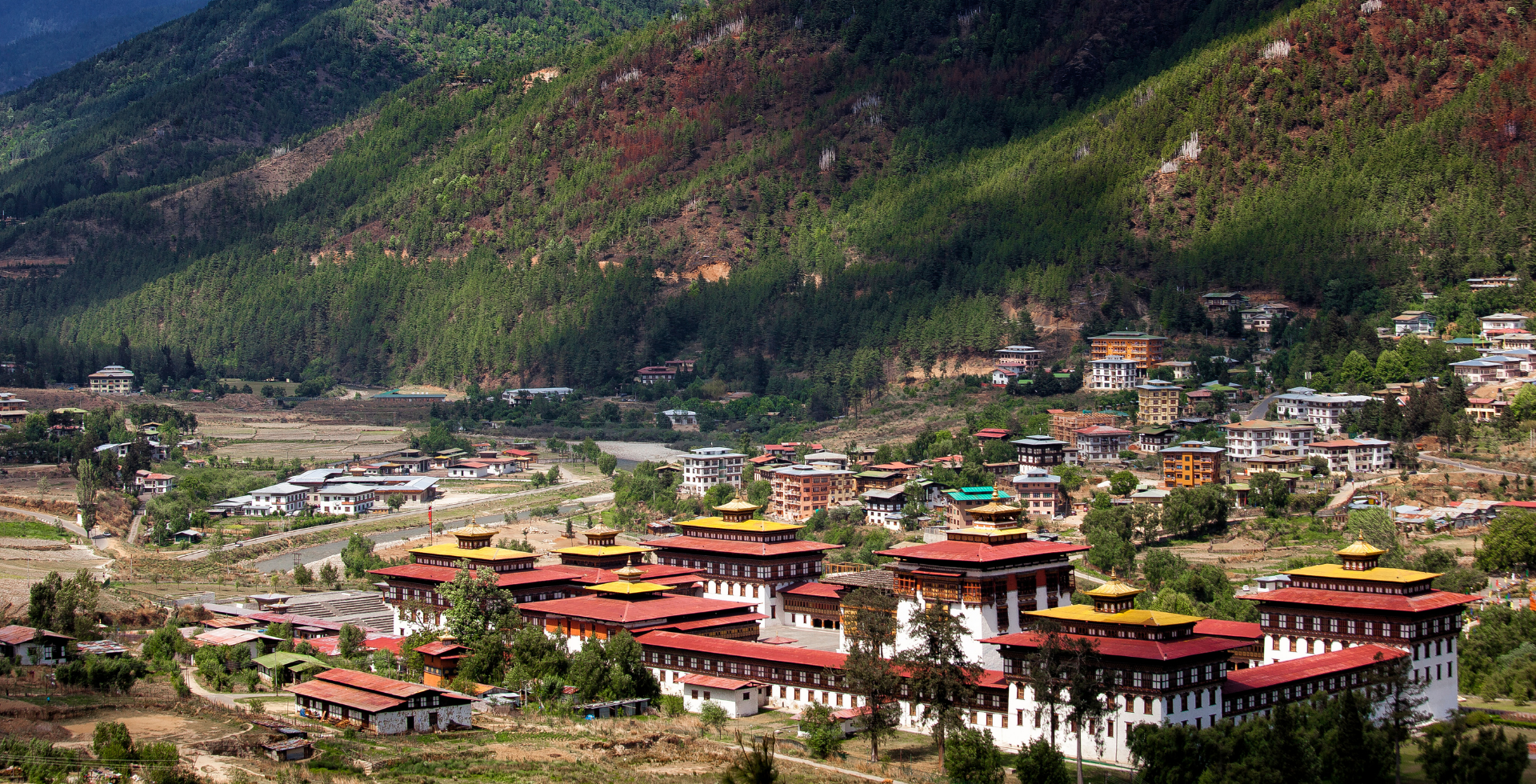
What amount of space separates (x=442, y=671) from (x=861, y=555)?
Answer: 33.6 metres

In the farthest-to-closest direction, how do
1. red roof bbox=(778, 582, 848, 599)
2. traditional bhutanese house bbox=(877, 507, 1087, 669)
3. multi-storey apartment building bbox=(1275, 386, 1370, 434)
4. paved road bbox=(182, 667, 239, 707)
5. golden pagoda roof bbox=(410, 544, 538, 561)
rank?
1. multi-storey apartment building bbox=(1275, 386, 1370, 434)
2. golden pagoda roof bbox=(410, 544, 538, 561)
3. red roof bbox=(778, 582, 848, 599)
4. traditional bhutanese house bbox=(877, 507, 1087, 669)
5. paved road bbox=(182, 667, 239, 707)

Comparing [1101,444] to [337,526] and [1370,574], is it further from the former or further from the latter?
[1370,574]

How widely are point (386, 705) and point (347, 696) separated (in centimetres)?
247

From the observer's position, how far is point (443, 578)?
88.6 metres

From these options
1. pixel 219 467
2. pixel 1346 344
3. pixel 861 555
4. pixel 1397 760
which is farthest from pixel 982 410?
pixel 1397 760

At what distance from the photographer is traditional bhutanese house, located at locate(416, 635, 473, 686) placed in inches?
3012

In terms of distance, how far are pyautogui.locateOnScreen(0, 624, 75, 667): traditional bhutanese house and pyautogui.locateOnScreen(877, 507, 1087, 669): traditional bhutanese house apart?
34.7m

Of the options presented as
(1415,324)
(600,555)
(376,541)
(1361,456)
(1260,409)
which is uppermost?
(1415,324)

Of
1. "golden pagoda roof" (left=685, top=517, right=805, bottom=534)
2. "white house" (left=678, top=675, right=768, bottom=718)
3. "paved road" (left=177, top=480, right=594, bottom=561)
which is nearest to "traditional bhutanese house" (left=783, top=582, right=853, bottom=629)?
"golden pagoda roof" (left=685, top=517, right=805, bottom=534)

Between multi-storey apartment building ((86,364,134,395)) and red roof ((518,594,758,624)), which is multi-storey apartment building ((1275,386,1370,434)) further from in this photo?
multi-storey apartment building ((86,364,134,395))

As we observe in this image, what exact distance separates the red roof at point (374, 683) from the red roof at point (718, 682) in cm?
1028

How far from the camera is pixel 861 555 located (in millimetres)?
104625

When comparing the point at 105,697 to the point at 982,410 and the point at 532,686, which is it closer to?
the point at 532,686

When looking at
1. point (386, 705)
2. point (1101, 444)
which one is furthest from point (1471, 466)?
point (386, 705)
